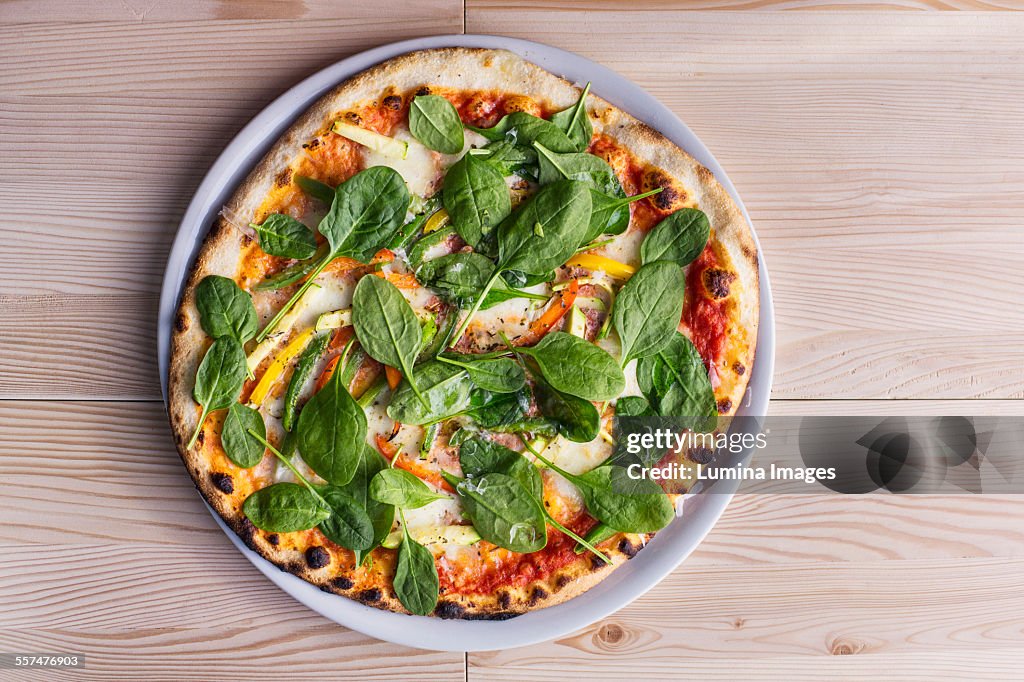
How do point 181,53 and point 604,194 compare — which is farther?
point 181,53

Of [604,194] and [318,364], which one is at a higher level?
[604,194]

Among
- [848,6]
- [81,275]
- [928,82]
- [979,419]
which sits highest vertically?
[848,6]

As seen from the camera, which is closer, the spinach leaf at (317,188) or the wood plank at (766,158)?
the spinach leaf at (317,188)

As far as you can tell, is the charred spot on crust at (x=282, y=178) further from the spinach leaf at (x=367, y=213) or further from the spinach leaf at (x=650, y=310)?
the spinach leaf at (x=650, y=310)

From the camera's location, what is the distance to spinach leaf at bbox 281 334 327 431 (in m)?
1.41

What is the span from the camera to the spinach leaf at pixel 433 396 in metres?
1.37

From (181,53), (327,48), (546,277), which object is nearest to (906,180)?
(546,277)

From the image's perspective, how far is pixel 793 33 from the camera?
1.58 m

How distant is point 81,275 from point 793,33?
1.60 meters

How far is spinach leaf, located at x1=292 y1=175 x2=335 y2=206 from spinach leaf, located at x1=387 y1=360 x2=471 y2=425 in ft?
1.21

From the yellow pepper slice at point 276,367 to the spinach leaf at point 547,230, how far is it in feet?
1.34

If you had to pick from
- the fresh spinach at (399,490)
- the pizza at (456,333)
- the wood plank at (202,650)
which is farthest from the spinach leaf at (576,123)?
the wood plank at (202,650)

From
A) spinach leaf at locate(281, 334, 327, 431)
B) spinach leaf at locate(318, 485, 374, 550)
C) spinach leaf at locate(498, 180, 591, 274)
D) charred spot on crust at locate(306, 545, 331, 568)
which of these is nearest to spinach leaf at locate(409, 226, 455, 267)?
spinach leaf at locate(498, 180, 591, 274)

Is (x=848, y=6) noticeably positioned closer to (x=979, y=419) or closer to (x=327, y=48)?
(x=979, y=419)
